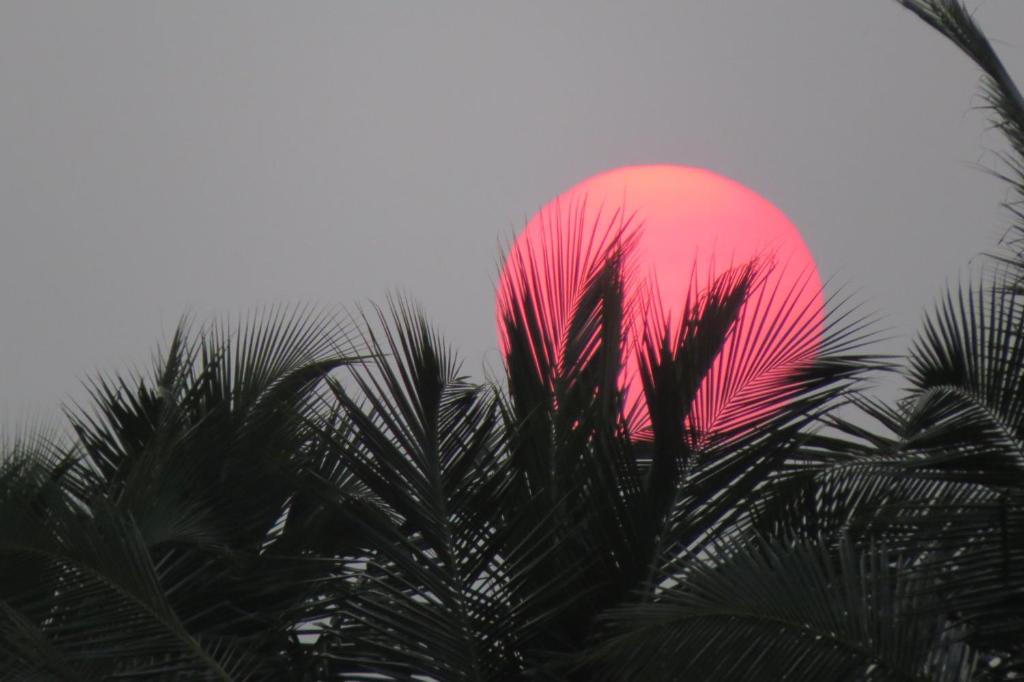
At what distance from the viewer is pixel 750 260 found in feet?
13.9

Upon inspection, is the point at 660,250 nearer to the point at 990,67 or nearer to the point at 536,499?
the point at 536,499

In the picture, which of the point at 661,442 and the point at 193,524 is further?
the point at 193,524

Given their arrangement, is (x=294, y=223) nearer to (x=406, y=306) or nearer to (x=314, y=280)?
(x=314, y=280)

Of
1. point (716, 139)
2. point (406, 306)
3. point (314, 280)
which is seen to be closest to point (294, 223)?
point (314, 280)

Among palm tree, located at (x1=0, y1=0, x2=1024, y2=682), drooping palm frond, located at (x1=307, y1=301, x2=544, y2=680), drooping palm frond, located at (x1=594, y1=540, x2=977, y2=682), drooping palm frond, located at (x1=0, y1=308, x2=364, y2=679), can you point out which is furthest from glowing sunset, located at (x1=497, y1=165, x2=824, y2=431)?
drooping palm frond, located at (x1=594, y1=540, x2=977, y2=682)

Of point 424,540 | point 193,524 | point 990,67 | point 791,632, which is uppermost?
point 990,67

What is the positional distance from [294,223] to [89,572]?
8536 millimetres

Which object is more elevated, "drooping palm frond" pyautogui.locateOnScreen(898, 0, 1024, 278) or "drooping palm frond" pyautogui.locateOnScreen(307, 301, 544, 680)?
"drooping palm frond" pyautogui.locateOnScreen(898, 0, 1024, 278)

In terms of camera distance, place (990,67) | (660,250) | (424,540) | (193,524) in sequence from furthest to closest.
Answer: (660,250), (193,524), (424,540), (990,67)

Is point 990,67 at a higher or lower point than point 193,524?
higher

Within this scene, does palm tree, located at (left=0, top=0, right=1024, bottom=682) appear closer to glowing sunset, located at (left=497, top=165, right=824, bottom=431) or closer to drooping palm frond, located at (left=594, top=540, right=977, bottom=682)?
glowing sunset, located at (left=497, top=165, right=824, bottom=431)

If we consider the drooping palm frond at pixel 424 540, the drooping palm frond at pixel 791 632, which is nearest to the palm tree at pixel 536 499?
the drooping palm frond at pixel 424 540

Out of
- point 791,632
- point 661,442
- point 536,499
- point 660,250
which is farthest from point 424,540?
point 791,632

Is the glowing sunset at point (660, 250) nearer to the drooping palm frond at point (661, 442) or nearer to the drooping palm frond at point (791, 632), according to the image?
the drooping palm frond at point (661, 442)
